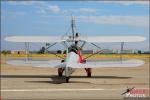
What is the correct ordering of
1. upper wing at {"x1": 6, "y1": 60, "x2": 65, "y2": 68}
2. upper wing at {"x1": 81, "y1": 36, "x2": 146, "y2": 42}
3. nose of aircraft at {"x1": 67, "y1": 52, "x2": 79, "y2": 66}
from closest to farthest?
nose of aircraft at {"x1": 67, "y1": 52, "x2": 79, "y2": 66} → upper wing at {"x1": 6, "y1": 60, "x2": 65, "y2": 68} → upper wing at {"x1": 81, "y1": 36, "x2": 146, "y2": 42}

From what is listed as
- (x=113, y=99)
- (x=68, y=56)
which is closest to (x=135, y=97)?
(x=113, y=99)

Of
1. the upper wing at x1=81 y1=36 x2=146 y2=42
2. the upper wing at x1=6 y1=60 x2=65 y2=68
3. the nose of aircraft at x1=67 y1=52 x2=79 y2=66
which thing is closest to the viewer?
the nose of aircraft at x1=67 y1=52 x2=79 y2=66

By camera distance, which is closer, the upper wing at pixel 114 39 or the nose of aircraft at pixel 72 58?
the nose of aircraft at pixel 72 58

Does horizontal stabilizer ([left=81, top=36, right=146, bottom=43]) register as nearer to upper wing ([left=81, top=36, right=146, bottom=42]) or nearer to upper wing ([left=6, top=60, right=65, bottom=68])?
upper wing ([left=81, top=36, right=146, bottom=42])

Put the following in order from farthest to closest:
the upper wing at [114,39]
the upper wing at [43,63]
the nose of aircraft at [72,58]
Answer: the upper wing at [114,39] → the upper wing at [43,63] → the nose of aircraft at [72,58]

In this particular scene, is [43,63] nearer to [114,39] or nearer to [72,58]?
[72,58]

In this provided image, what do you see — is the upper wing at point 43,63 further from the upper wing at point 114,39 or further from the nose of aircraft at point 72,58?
the upper wing at point 114,39

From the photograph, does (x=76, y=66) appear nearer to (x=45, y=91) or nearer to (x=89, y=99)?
(x=45, y=91)

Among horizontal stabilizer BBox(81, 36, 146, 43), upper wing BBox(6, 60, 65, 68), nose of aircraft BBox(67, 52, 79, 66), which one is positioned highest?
horizontal stabilizer BBox(81, 36, 146, 43)

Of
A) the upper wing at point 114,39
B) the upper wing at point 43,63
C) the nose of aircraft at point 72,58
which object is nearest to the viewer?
the nose of aircraft at point 72,58

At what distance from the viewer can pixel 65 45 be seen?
2266 cm

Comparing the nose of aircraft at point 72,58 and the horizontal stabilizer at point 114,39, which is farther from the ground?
the horizontal stabilizer at point 114,39

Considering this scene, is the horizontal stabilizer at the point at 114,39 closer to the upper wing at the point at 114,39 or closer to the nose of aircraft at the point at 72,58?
the upper wing at the point at 114,39

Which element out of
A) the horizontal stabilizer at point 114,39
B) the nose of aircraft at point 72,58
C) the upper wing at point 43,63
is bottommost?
the upper wing at point 43,63
